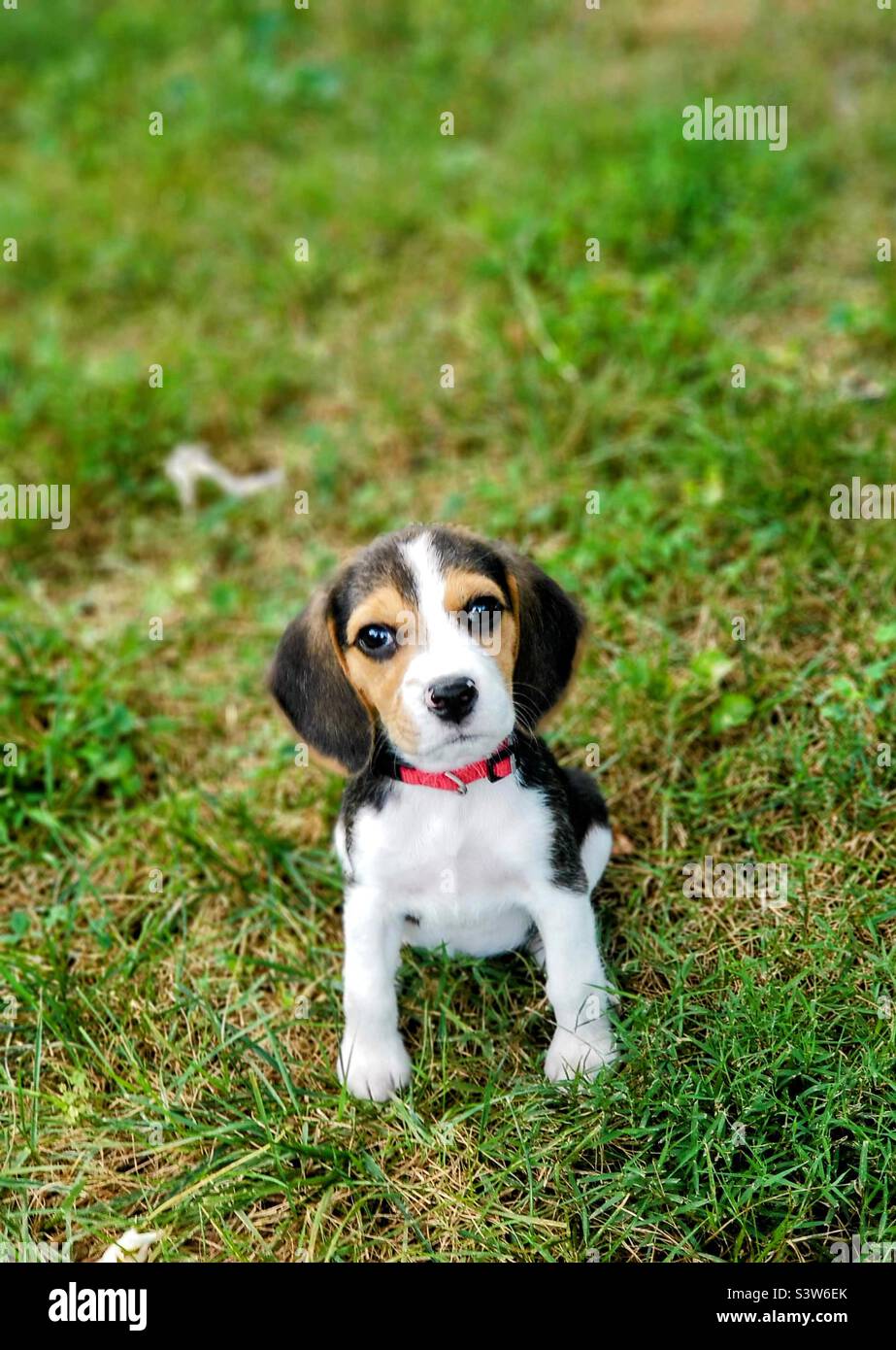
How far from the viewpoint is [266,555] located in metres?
6.57

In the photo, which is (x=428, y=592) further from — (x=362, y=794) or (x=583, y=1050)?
(x=583, y=1050)

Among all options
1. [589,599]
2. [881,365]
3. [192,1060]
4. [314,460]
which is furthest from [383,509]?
[192,1060]

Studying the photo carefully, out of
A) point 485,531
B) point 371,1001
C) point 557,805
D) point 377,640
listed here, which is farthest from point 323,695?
point 485,531

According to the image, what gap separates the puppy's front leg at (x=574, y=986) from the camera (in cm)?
371

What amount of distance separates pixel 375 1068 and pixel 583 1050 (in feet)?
2.23

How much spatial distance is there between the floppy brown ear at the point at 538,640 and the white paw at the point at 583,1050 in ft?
3.26

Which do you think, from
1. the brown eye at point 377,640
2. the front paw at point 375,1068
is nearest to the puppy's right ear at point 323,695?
the brown eye at point 377,640

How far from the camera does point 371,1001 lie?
12.7 feet

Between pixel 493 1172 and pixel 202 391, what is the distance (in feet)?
16.8

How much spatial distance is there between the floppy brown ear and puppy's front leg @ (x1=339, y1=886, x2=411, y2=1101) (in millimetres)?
770

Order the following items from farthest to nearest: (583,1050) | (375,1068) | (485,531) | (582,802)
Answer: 1. (485,531)
2. (582,802)
3. (375,1068)
4. (583,1050)

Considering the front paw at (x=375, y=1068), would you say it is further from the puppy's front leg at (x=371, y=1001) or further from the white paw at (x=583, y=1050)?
the white paw at (x=583, y=1050)

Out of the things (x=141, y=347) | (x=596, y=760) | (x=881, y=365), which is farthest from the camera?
(x=141, y=347)

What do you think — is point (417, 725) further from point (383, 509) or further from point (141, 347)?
point (141, 347)
